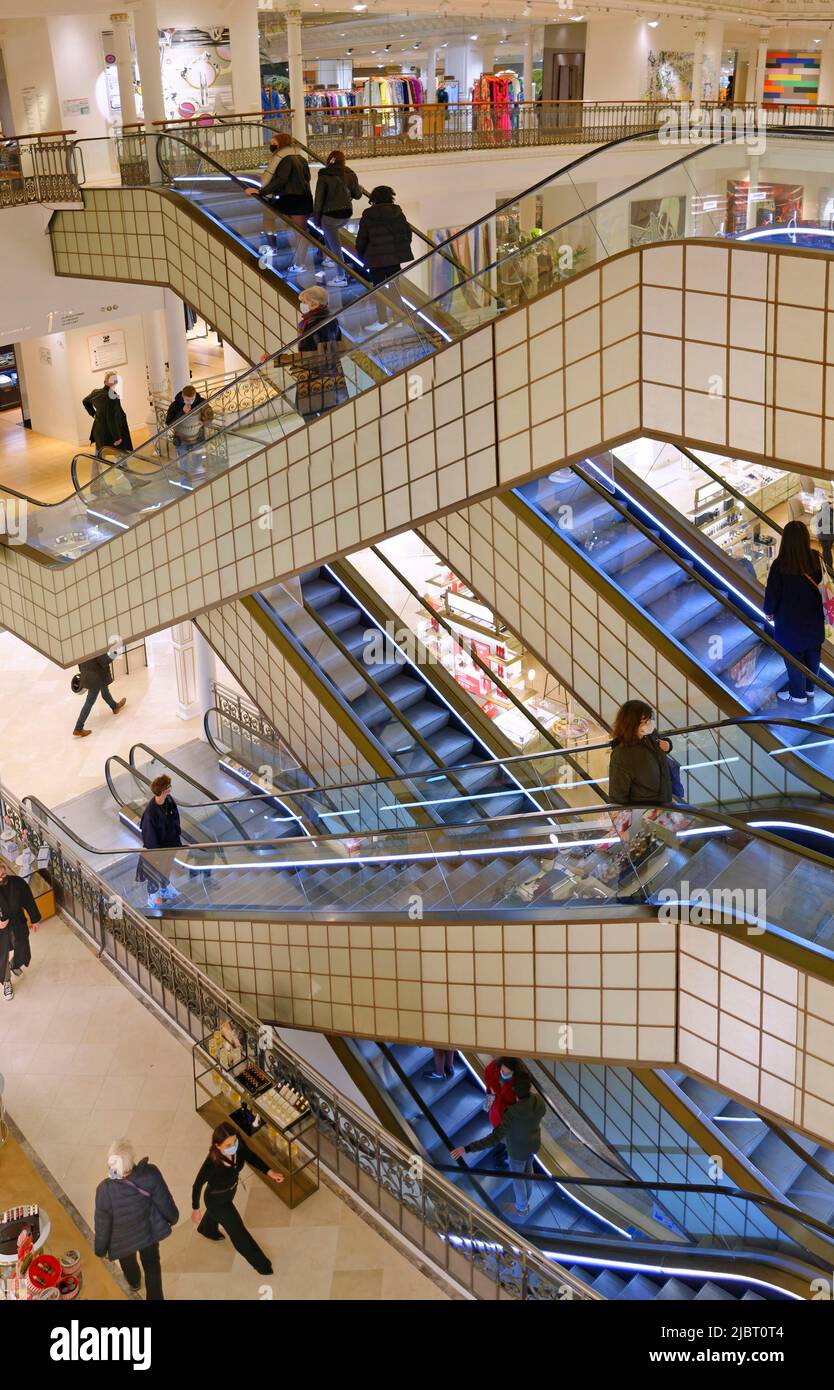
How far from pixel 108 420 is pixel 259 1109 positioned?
745 cm

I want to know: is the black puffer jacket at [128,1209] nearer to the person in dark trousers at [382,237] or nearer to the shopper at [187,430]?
the shopper at [187,430]

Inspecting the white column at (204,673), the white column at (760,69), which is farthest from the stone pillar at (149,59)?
the white column at (760,69)

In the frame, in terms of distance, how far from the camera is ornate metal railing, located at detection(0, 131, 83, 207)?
38.9 ft

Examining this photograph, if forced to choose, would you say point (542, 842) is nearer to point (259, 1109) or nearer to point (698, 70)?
point (259, 1109)

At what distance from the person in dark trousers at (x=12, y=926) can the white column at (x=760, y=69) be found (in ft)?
71.1

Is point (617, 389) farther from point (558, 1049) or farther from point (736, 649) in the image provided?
point (558, 1049)

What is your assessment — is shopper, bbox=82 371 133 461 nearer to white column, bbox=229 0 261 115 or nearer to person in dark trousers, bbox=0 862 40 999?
person in dark trousers, bbox=0 862 40 999

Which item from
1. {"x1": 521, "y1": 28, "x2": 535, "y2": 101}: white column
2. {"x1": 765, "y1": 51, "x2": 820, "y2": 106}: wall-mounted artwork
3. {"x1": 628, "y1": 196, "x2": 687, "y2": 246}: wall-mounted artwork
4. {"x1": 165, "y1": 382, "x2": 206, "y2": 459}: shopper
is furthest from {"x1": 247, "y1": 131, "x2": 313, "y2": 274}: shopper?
{"x1": 765, "y1": 51, "x2": 820, "y2": 106}: wall-mounted artwork

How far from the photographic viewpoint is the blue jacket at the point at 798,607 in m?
7.53

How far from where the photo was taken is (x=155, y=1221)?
20.3ft

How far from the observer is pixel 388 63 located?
28.2 meters

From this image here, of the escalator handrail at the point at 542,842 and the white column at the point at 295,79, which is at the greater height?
the white column at the point at 295,79
